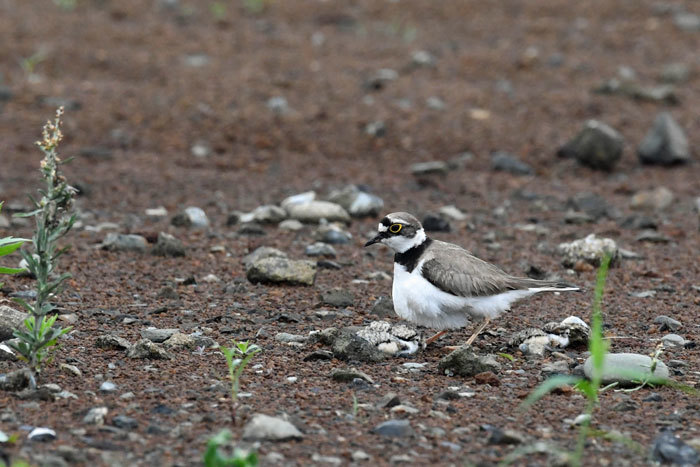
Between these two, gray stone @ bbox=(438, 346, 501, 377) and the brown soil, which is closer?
the brown soil

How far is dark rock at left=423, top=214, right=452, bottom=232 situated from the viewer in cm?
828

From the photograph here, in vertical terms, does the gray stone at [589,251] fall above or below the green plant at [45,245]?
below

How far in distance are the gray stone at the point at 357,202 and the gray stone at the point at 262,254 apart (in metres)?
1.48

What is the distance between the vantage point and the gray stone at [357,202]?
340 inches

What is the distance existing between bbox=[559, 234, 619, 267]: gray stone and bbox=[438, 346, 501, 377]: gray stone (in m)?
2.42

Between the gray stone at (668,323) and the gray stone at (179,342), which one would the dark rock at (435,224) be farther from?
the gray stone at (179,342)

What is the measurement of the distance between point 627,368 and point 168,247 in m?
3.66

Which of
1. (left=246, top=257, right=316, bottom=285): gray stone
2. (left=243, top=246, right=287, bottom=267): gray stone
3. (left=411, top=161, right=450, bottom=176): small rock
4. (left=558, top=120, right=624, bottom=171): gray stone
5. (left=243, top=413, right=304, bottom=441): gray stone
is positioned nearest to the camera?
(left=243, top=413, right=304, bottom=441): gray stone

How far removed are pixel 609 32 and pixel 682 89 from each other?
229cm

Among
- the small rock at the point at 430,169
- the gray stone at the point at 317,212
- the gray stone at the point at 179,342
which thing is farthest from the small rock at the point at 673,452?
the small rock at the point at 430,169

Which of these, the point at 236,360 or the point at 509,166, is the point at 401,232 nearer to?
the point at 236,360

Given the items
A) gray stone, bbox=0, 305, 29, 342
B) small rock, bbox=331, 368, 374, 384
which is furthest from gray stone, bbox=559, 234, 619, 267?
gray stone, bbox=0, 305, 29, 342

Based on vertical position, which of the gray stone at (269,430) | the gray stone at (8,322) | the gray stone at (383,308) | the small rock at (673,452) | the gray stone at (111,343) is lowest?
the gray stone at (383,308)

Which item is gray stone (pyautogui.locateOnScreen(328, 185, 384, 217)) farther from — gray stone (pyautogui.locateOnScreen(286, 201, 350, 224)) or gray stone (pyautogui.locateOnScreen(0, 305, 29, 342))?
gray stone (pyautogui.locateOnScreen(0, 305, 29, 342))
